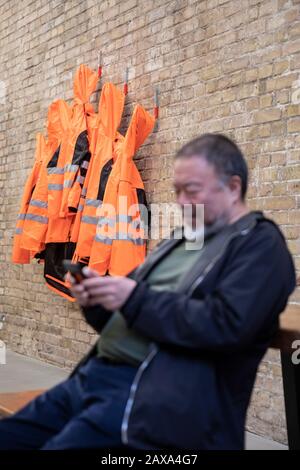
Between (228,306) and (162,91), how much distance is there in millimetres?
3222

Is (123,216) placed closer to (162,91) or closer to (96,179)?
(96,179)

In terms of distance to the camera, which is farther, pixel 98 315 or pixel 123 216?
pixel 123 216

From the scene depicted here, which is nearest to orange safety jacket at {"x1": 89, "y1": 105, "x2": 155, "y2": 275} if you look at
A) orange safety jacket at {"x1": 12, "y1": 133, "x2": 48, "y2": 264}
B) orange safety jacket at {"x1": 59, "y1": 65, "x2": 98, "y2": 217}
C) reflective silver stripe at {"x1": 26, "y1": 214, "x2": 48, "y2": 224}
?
orange safety jacket at {"x1": 59, "y1": 65, "x2": 98, "y2": 217}

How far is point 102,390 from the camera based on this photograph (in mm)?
1593

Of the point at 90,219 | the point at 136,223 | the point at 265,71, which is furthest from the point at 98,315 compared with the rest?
the point at 90,219

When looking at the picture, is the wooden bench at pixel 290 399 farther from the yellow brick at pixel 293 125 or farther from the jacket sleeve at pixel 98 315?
the yellow brick at pixel 293 125

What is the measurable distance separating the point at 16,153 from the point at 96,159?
1924 millimetres

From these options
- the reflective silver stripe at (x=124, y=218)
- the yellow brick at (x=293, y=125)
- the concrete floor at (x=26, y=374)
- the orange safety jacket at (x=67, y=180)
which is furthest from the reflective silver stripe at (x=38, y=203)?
the yellow brick at (x=293, y=125)

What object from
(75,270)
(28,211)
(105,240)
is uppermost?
(28,211)

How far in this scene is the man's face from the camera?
157 cm

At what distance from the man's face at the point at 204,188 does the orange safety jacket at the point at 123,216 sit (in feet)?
8.54

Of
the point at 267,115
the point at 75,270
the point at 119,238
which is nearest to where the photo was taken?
the point at 75,270

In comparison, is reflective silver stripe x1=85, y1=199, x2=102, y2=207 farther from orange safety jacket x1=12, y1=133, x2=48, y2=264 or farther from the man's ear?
the man's ear

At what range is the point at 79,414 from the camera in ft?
5.17
